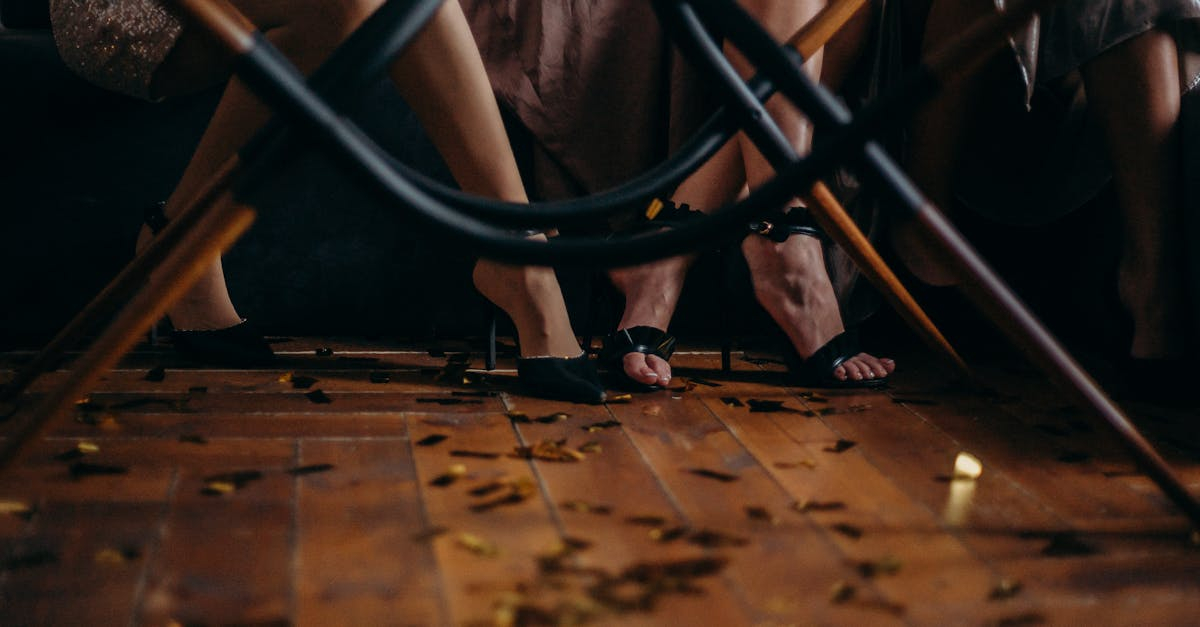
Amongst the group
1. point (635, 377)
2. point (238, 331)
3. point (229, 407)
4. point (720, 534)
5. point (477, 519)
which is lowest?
point (720, 534)

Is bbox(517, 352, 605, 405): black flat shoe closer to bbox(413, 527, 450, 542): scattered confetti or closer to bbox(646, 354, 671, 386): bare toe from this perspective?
bbox(646, 354, 671, 386): bare toe

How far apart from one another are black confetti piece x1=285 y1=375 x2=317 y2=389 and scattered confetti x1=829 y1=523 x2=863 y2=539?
70cm

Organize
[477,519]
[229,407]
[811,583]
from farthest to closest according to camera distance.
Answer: [229,407]
[477,519]
[811,583]

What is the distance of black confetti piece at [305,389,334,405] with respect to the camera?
125cm

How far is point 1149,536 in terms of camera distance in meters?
0.91

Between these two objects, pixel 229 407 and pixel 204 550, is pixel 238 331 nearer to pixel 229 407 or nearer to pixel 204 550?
pixel 229 407

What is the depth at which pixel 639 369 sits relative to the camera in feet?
4.44

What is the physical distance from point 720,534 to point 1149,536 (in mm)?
358

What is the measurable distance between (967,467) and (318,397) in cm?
71

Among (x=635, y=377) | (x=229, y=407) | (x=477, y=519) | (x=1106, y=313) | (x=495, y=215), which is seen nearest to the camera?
(x=477, y=519)

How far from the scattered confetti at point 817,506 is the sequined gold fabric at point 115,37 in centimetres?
86

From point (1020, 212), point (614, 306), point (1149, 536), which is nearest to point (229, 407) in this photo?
point (614, 306)

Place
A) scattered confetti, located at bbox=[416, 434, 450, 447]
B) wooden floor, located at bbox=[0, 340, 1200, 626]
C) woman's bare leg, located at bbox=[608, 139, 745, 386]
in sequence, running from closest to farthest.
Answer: wooden floor, located at bbox=[0, 340, 1200, 626] → scattered confetti, located at bbox=[416, 434, 450, 447] → woman's bare leg, located at bbox=[608, 139, 745, 386]

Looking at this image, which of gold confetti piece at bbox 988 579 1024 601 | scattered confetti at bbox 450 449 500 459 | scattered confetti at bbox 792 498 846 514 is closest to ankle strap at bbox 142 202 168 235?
scattered confetti at bbox 450 449 500 459
